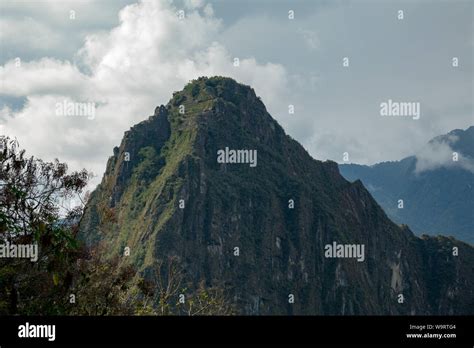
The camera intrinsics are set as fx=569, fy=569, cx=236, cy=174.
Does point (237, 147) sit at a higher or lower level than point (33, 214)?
higher

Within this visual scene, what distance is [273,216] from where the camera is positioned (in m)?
190

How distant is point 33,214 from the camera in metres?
11.6

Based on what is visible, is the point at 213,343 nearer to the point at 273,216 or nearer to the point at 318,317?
the point at 318,317

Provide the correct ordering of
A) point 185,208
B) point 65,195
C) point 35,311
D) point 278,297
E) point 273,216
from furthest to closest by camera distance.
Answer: point 273,216 < point 278,297 < point 185,208 < point 65,195 < point 35,311

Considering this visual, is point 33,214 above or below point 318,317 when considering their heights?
above

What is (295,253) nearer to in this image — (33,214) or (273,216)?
(273,216)

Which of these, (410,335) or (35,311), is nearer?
(410,335)

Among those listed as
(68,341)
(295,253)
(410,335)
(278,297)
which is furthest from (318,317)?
(295,253)

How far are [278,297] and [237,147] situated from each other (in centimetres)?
4975

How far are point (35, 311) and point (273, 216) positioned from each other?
17804 centimetres

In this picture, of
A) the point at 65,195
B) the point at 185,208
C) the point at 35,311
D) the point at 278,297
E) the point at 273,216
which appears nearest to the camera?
the point at 35,311

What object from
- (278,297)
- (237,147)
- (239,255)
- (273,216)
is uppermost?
(237,147)

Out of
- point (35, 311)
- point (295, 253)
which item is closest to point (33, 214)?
point (35, 311)

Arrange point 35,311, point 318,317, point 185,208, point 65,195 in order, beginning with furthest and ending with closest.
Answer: point 185,208 → point 65,195 → point 35,311 → point 318,317
